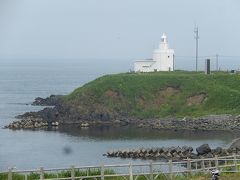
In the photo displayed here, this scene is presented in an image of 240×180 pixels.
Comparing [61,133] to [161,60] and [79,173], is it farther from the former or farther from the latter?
[79,173]

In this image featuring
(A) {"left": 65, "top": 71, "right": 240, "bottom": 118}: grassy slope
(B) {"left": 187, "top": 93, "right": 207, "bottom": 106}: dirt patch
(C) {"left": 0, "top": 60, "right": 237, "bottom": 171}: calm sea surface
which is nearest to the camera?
(C) {"left": 0, "top": 60, "right": 237, "bottom": 171}: calm sea surface

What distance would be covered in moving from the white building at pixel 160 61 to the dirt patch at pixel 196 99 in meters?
16.3

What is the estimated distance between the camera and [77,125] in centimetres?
10069

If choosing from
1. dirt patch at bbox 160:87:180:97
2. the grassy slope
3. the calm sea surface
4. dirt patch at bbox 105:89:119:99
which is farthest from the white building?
the calm sea surface

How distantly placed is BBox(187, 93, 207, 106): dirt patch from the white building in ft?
53.4

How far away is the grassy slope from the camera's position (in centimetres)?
10569

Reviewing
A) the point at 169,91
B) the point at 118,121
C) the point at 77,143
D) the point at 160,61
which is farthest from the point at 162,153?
the point at 160,61

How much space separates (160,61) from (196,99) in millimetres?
20550

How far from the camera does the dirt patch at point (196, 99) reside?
4255 inches

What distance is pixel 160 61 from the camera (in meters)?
128

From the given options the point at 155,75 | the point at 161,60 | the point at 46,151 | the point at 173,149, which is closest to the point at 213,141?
the point at 173,149

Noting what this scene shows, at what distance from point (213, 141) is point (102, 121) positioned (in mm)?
24278

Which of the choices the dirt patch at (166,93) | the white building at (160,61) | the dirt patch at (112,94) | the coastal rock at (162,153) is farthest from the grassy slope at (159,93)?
the coastal rock at (162,153)

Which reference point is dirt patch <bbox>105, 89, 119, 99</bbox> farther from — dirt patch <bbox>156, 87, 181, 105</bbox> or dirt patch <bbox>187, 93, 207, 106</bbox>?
dirt patch <bbox>187, 93, 207, 106</bbox>
